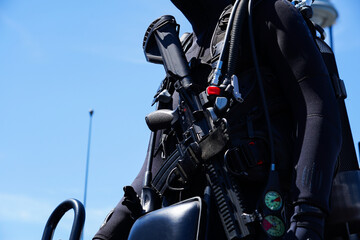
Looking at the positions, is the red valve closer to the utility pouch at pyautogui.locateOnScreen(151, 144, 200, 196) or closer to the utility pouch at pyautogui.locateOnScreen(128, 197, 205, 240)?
the utility pouch at pyautogui.locateOnScreen(151, 144, 200, 196)

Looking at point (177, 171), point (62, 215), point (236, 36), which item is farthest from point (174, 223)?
point (236, 36)

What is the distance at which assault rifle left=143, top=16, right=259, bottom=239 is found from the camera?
262 cm

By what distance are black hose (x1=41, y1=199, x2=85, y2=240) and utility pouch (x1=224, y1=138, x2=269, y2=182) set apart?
733 millimetres

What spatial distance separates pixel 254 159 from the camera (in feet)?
8.80

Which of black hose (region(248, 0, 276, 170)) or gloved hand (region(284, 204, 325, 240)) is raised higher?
black hose (region(248, 0, 276, 170))

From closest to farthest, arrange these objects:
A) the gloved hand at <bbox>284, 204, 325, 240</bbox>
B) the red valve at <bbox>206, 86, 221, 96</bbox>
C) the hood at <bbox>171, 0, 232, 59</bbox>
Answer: the gloved hand at <bbox>284, 204, 325, 240</bbox> < the red valve at <bbox>206, 86, 221, 96</bbox> < the hood at <bbox>171, 0, 232, 59</bbox>

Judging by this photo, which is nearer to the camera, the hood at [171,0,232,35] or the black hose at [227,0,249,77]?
the black hose at [227,0,249,77]

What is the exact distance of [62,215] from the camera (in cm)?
292

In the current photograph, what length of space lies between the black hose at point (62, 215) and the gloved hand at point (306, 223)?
96 centimetres

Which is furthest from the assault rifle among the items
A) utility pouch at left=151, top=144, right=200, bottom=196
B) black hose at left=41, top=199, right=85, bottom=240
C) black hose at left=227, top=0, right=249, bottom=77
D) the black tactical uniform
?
black hose at left=41, top=199, right=85, bottom=240

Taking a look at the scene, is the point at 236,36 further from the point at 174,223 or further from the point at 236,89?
the point at 174,223

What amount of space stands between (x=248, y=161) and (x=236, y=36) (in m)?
0.66

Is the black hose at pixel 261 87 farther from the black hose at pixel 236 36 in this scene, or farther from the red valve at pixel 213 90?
the red valve at pixel 213 90

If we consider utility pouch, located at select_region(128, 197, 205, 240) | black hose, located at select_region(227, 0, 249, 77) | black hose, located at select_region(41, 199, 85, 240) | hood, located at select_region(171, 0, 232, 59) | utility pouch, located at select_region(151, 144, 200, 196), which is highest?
hood, located at select_region(171, 0, 232, 59)
